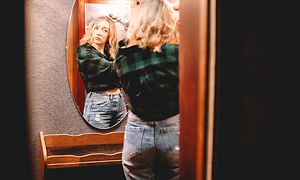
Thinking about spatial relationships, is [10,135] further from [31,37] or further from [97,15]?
[97,15]

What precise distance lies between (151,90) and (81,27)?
1.23 m

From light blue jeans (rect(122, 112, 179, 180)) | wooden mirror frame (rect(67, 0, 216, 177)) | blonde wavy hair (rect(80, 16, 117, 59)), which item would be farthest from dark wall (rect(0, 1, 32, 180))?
wooden mirror frame (rect(67, 0, 216, 177))

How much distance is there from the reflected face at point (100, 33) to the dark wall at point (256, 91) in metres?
1.74

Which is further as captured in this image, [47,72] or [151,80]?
[47,72]

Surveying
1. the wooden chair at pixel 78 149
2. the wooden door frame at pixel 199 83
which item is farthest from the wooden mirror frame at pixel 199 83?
the wooden chair at pixel 78 149

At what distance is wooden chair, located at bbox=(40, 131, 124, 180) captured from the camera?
2424 mm

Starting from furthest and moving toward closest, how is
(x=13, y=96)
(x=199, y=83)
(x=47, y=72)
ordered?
(x=47, y=72) < (x=13, y=96) < (x=199, y=83)

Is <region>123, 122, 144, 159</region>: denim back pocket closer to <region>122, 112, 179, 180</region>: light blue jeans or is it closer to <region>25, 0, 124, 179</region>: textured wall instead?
<region>122, 112, 179, 180</region>: light blue jeans

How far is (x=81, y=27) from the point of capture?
267cm

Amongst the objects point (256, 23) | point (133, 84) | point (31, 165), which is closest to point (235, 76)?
point (256, 23)

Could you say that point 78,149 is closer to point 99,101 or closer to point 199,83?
point 99,101

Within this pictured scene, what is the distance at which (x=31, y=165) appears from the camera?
2.53 meters

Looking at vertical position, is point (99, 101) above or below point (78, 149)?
above

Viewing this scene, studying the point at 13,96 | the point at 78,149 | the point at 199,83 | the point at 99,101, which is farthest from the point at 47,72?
the point at 199,83
